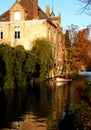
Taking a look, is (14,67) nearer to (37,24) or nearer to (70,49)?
(37,24)

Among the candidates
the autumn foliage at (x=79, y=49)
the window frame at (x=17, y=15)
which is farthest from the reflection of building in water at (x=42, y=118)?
the autumn foliage at (x=79, y=49)

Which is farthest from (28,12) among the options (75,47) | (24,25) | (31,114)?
(31,114)

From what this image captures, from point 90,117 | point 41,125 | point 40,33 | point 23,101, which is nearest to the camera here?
point 90,117

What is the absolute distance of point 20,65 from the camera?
116ft

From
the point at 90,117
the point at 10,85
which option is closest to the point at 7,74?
the point at 10,85

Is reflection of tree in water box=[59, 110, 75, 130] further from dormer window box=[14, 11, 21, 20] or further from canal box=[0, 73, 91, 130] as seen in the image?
dormer window box=[14, 11, 21, 20]

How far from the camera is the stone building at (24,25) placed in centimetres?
5059

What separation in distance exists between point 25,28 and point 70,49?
17.4 meters

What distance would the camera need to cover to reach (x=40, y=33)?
166ft

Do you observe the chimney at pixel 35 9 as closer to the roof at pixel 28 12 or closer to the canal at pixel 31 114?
the roof at pixel 28 12

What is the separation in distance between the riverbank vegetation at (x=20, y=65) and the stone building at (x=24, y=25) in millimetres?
5934

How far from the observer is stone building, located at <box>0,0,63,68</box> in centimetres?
5059

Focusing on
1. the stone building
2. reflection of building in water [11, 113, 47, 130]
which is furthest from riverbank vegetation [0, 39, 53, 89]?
reflection of building in water [11, 113, 47, 130]

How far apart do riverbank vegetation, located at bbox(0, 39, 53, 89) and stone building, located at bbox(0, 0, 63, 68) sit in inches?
234
